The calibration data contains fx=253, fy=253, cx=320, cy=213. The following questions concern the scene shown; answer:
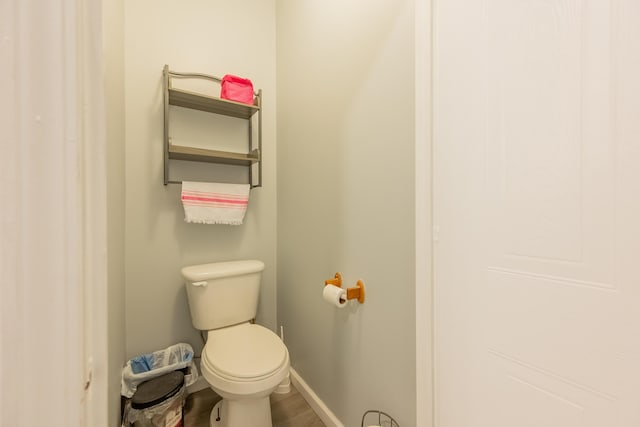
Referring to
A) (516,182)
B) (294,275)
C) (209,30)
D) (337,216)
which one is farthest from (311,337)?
(209,30)

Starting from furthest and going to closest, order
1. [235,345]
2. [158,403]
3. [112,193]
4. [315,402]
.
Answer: [315,402], [235,345], [158,403], [112,193]

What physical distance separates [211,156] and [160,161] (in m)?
0.30

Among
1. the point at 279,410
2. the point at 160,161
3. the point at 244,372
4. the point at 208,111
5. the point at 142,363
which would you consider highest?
the point at 208,111

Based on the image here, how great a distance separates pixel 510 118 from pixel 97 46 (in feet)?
2.66

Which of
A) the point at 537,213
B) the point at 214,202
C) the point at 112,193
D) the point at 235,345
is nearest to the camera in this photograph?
the point at 537,213

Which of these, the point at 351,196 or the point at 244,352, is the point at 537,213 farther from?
the point at 244,352

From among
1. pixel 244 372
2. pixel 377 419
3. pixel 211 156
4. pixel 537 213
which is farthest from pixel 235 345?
pixel 537 213

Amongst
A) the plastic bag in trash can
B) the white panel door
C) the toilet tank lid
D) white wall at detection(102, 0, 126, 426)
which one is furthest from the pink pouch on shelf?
the plastic bag in trash can

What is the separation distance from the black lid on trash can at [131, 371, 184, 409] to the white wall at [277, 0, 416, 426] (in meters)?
0.65

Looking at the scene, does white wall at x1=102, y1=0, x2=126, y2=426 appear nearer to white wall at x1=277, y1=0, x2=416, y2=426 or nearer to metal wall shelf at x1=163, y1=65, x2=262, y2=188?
metal wall shelf at x1=163, y1=65, x2=262, y2=188

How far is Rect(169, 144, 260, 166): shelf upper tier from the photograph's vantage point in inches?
53.9

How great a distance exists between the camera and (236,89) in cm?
148

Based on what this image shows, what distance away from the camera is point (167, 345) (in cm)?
146

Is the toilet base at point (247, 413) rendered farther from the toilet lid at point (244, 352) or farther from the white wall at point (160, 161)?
the white wall at point (160, 161)
